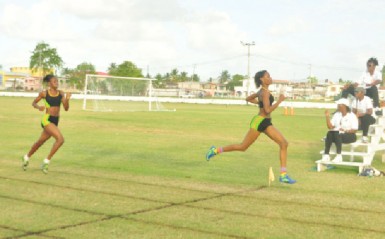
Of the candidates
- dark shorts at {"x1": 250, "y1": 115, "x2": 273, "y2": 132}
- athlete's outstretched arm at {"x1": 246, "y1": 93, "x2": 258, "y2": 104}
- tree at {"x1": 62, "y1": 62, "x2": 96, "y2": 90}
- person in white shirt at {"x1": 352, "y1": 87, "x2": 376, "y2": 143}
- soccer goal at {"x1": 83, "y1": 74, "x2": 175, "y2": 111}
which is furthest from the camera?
tree at {"x1": 62, "y1": 62, "x2": 96, "y2": 90}

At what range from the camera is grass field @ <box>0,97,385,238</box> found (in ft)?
23.3

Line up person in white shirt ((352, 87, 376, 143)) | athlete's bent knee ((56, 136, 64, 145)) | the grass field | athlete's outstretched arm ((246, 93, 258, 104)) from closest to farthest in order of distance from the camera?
the grass field < athlete's outstretched arm ((246, 93, 258, 104)) < athlete's bent knee ((56, 136, 64, 145)) < person in white shirt ((352, 87, 376, 143))

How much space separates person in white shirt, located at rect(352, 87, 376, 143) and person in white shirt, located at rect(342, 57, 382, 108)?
10.5 inches

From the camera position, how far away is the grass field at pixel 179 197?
23.3ft

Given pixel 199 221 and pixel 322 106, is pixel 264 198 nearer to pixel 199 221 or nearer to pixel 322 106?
pixel 199 221

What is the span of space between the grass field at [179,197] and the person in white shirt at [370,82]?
6.44ft

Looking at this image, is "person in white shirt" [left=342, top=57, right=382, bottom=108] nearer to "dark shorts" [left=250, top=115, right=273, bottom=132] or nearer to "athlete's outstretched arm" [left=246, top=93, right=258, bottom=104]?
"athlete's outstretched arm" [left=246, top=93, right=258, bottom=104]

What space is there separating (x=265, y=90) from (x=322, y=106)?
204 feet

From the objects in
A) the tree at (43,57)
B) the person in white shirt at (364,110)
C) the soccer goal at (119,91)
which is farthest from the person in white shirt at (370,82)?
the tree at (43,57)

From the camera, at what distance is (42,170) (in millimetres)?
11922

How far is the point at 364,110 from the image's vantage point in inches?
581

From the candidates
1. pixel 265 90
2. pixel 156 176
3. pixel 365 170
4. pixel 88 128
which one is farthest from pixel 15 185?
pixel 88 128

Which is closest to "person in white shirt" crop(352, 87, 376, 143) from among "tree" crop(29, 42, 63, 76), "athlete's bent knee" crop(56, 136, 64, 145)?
"athlete's bent knee" crop(56, 136, 64, 145)

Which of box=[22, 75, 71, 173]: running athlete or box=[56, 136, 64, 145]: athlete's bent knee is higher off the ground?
box=[22, 75, 71, 173]: running athlete
